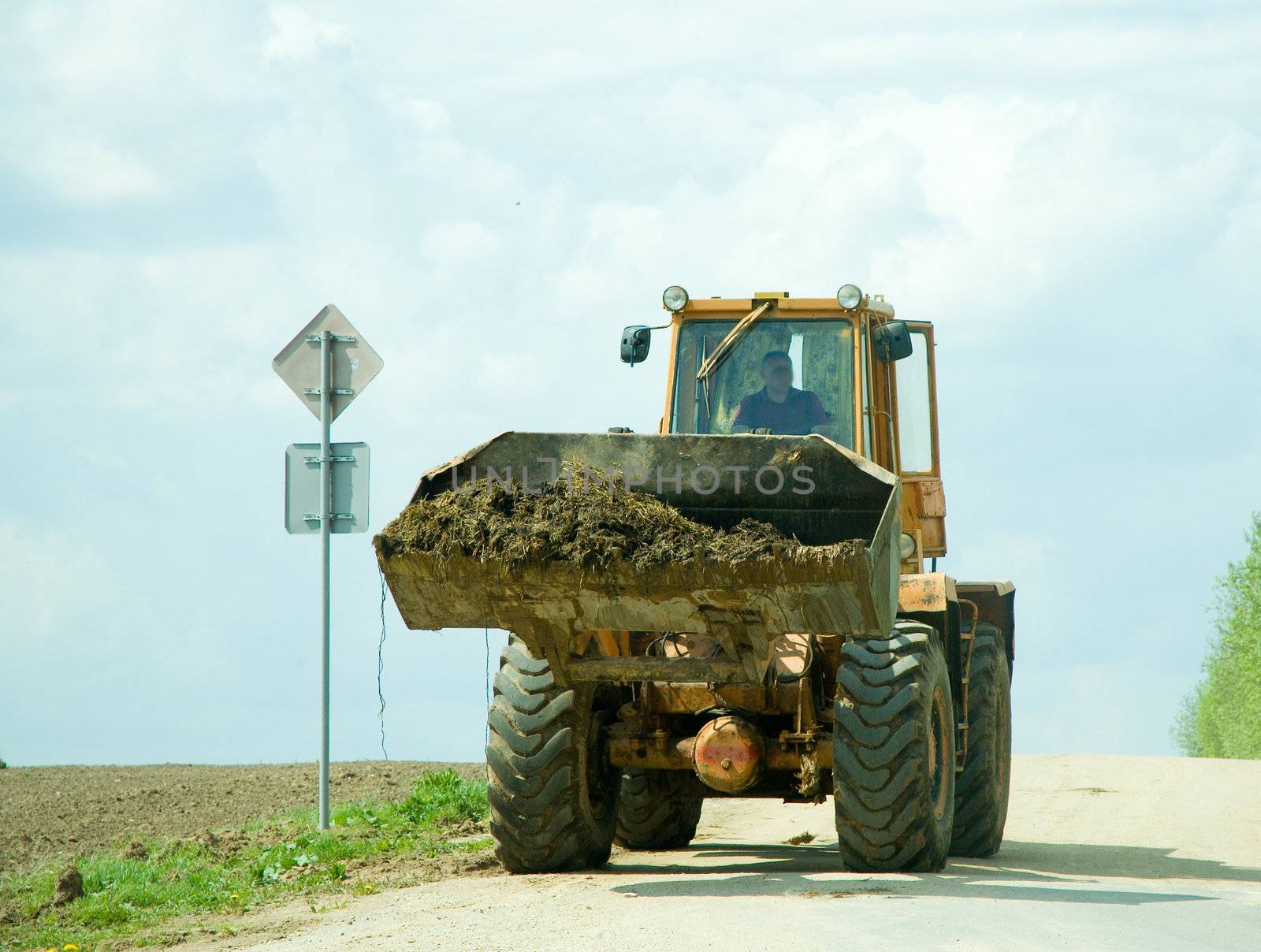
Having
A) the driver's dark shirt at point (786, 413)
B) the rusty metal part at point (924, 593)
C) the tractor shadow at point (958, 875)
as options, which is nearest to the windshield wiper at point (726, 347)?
the driver's dark shirt at point (786, 413)

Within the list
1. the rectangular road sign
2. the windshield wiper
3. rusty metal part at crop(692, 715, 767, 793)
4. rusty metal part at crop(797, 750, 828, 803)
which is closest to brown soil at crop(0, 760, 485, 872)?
the rectangular road sign

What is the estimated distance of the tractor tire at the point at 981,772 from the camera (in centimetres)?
1048

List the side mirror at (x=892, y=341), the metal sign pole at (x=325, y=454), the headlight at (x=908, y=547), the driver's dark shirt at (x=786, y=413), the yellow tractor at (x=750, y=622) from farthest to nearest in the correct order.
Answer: the metal sign pole at (x=325, y=454)
the headlight at (x=908, y=547)
the side mirror at (x=892, y=341)
the driver's dark shirt at (x=786, y=413)
the yellow tractor at (x=750, y=622)

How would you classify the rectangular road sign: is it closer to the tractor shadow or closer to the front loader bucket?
the tractor shadow

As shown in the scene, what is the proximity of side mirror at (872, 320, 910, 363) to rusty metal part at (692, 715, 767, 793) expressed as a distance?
278 cm

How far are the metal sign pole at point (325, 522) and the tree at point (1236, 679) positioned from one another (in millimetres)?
28799

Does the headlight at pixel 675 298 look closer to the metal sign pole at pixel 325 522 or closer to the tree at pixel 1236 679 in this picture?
the metal sign pole at pixel 325 522

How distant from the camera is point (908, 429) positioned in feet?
34.7

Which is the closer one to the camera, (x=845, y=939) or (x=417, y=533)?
(x=845, y=939)

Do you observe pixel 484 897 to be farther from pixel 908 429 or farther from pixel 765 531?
pixel 908 429

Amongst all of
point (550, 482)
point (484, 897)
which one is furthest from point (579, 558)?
point (484, 897)

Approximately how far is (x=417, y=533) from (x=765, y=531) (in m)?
1.74

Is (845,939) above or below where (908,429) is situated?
below

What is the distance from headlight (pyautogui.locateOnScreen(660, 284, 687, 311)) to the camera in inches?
396
